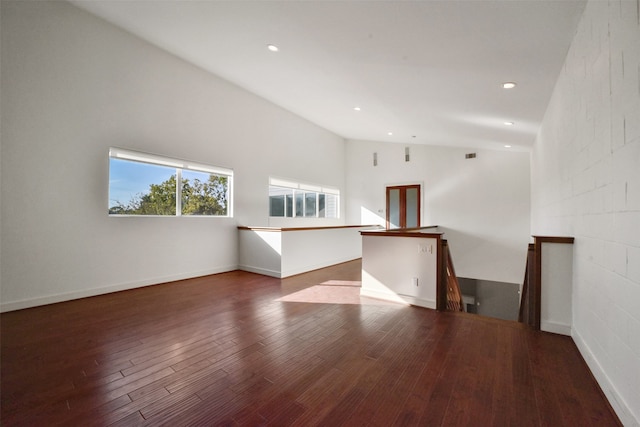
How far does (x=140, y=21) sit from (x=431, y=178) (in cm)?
735

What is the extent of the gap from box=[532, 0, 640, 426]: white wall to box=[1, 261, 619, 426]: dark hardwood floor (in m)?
0.27

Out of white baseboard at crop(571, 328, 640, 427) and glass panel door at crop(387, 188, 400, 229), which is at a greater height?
glass panel door at crop(387, 188, 400, 229)

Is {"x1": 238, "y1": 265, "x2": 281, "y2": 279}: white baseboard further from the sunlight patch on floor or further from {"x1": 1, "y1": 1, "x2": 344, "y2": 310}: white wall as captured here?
the sunlight patch on floor

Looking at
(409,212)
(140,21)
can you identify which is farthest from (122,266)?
(409,212)

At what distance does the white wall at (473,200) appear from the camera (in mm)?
6828

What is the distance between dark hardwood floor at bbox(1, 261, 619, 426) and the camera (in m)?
1.60

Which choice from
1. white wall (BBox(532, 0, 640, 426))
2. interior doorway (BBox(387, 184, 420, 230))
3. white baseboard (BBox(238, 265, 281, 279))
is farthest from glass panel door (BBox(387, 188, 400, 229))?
white wall (BBox(532, 0, 640, 426))

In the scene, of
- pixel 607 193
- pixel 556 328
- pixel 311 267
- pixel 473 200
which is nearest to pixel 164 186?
pixel 311 267

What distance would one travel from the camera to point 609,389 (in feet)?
5.59

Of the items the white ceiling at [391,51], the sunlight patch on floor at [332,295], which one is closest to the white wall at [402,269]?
the sunlight patch on floor at [332,295]

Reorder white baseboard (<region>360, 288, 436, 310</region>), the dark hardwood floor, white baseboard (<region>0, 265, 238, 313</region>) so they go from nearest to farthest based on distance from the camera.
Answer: the dark hardwood floor < white baseboard (<region>0, 265, 238, 313</region>) < white baseboard (<region>360, 288, 436, 310</region>)

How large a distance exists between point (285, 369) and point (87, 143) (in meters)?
4.12

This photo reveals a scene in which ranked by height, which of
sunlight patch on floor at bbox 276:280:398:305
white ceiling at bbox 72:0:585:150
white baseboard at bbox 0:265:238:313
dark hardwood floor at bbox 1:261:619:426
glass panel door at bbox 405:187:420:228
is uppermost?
white ceiling at bbox 72:0:585:150

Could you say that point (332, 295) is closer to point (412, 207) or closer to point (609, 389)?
point (609, 389)
